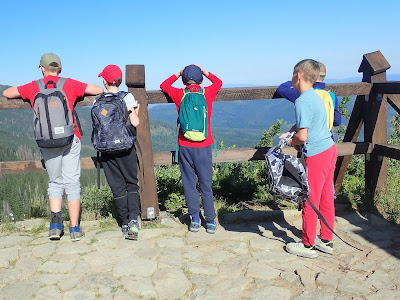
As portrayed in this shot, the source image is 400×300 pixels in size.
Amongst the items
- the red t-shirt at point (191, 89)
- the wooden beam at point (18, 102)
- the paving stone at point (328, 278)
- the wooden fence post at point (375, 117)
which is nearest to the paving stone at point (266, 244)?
the paving stone at point (328, 278)

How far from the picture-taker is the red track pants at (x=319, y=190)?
3.88m

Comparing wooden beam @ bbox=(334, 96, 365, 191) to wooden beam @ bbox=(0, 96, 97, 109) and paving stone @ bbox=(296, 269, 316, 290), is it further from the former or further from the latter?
wooden beam @ bbox=(0, 96, 97, 109)

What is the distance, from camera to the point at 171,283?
11.6 ft

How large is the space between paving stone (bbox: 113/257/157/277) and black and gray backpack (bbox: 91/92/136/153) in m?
1.10

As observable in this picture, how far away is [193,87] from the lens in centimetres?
444

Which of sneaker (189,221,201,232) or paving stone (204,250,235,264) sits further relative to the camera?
sneaker (189,221,201,232)

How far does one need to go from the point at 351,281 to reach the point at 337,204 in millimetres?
2110

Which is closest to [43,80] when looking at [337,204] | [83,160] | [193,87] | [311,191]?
[83,160]

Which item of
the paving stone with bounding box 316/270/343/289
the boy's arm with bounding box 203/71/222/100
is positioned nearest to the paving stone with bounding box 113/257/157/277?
the paving stone with bounding box 316/270/343/289

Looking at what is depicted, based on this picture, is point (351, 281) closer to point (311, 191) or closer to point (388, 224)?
point (311, 191)

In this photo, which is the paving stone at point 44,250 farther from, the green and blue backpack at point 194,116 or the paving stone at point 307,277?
the paving stone at point 307,277

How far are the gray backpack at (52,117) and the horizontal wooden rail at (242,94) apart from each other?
1.28 feet

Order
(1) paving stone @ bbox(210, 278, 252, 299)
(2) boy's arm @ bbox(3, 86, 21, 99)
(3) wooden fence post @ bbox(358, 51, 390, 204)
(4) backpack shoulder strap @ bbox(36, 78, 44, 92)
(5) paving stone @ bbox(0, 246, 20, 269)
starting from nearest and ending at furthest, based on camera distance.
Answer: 1. (1) paving stone @ bbox(210, 278, 252, 299)
2. (5) paving stone @ bbox(0, 246, 20, 269)
3. (4) backpack shoulder strap @ bbox(36, 78, 44, 92)
4. (2) boy's arm @ bbox(3, 86, 21, 99)
5. (3) wooden fence post @ bbox(358, 51, 390, 204)

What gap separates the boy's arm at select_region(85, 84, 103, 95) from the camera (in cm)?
442
